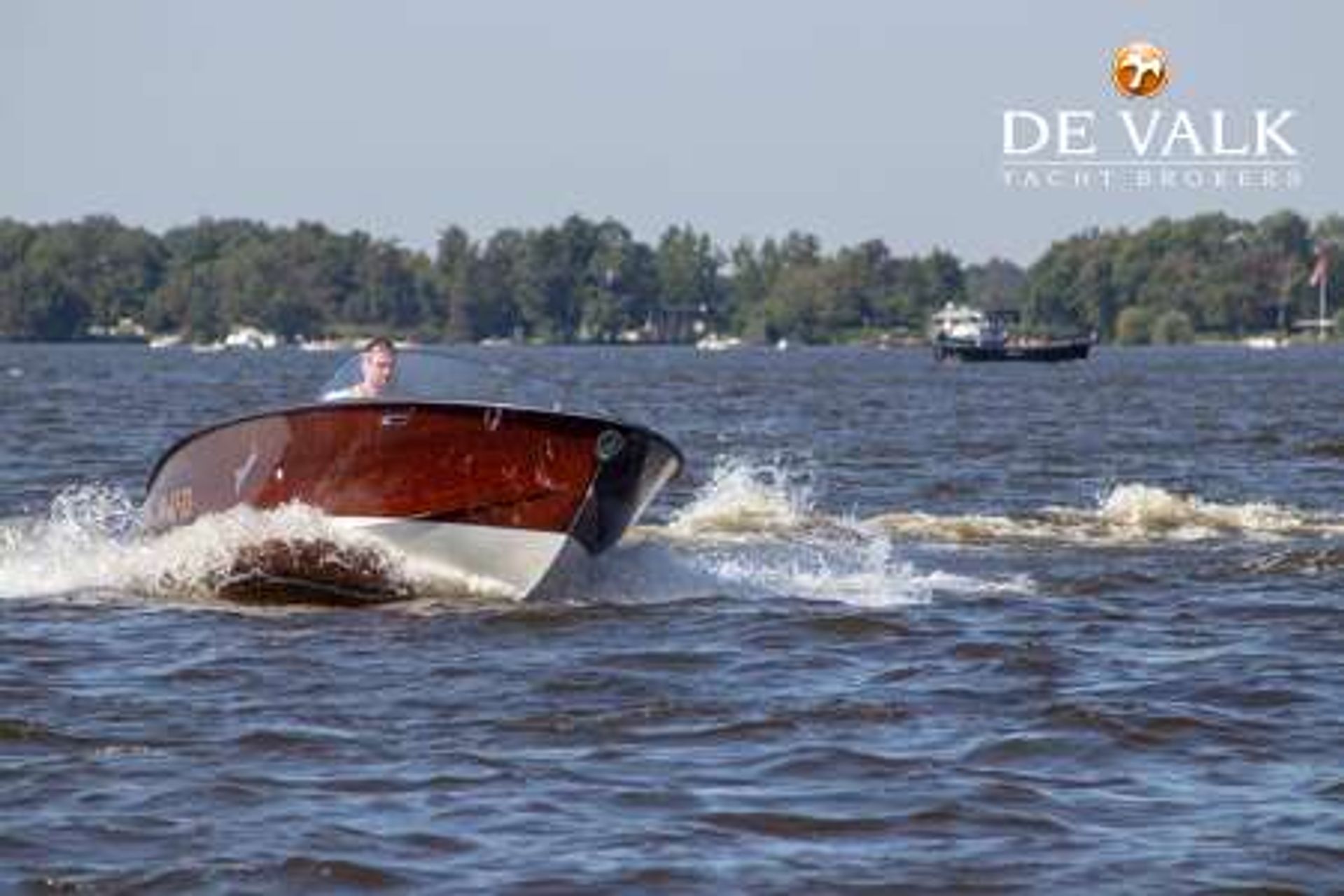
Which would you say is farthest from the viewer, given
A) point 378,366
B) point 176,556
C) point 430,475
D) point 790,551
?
point 790,551

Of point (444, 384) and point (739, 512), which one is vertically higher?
point (444, 384)

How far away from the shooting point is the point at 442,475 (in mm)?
19484

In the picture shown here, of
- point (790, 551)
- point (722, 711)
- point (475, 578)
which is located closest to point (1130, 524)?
point (790, 551)

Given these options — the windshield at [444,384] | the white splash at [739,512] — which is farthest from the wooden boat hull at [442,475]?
the white splash at [739,512]

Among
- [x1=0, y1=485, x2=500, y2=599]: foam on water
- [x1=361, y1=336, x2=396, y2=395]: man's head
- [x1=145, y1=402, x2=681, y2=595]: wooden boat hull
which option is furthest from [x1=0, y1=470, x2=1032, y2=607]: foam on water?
[x1=361, y1=336, x2=396, y2=395]: man's head

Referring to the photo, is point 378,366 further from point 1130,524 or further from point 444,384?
point 1130,524

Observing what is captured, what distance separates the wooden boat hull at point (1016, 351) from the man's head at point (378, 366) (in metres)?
115

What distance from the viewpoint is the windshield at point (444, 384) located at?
19.8 meters

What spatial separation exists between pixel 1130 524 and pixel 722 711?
12.4 meters

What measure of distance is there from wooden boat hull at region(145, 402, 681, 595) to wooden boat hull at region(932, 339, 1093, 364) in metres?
115

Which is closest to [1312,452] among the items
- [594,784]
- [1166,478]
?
[1166,478]

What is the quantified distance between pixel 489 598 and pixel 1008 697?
16.5 feet

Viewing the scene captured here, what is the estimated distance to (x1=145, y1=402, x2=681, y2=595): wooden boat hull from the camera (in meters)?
19.3

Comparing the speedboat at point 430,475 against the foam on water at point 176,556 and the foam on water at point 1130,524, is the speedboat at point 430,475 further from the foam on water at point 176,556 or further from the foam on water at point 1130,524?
the foam on water at point 1130,524
